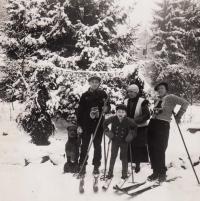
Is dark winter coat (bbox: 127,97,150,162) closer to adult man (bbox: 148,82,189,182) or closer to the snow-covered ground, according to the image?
adult man (bbox: 148,82,189,182)

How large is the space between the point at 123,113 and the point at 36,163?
2832 millimetres

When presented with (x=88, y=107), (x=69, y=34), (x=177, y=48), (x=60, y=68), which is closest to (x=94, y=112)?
(x=88, y=107)

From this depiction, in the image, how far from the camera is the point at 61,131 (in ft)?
40.8

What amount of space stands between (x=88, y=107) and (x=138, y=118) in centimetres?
94

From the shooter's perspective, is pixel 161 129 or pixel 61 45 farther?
pixel 61 45

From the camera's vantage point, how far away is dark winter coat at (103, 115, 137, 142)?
20.2 ft

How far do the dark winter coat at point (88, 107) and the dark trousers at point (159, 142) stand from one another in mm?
1062

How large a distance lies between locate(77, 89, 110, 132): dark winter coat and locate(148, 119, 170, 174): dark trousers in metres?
Result: 1.06

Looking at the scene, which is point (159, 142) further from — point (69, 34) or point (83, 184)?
point (69, 34)

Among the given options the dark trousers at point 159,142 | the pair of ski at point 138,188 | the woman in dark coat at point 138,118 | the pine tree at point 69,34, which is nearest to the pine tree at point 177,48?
the pine tree at point 69,34

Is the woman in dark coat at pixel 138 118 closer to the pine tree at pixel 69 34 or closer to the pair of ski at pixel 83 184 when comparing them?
the pair of ski at pixel 83 184

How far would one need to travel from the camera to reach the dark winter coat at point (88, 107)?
6.39 meters

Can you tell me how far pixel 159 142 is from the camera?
244 inches

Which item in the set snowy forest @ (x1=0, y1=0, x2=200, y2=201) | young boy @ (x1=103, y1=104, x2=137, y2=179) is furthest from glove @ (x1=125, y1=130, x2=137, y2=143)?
snowy forest @ (x1=0, y1=0, x2=200, y2=201)
